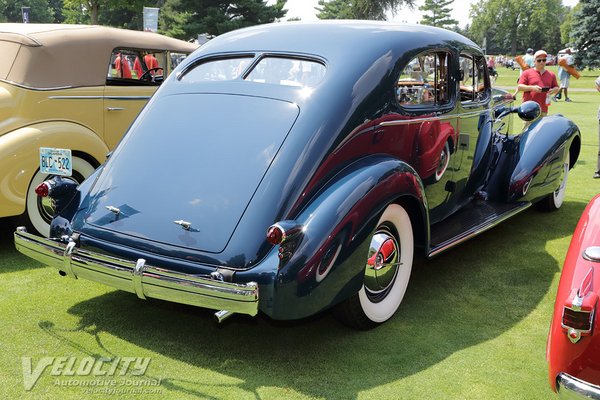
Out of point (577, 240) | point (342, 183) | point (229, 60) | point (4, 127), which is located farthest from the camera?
point (4, 127)

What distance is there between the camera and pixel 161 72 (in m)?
6.71

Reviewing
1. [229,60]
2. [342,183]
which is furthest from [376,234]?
[229,60]

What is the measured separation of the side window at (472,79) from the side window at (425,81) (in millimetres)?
301

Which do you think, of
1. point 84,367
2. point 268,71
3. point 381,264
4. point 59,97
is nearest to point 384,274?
point 381,264

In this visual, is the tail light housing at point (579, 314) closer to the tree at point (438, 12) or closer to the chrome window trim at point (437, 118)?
the chrome window trim at point (437, 118)

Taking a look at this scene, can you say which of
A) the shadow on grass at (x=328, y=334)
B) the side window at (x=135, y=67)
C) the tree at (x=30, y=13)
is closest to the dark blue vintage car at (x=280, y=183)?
the shadow on grass at (x=328, y=334)

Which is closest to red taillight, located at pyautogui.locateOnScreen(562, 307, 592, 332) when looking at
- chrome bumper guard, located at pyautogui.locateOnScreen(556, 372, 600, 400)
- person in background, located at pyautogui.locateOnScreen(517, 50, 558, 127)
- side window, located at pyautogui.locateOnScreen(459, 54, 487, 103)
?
chrome bumper guard, located at pyautogui.locateOnScreen(556, 372, 600, 400)

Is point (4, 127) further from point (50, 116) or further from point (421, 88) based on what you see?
point (421, 88)

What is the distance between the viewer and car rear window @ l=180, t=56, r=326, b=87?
11.9 ft

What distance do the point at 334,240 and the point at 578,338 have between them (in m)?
1.20

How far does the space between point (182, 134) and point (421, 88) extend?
1.75 meters

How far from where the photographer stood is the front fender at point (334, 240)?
2838mm

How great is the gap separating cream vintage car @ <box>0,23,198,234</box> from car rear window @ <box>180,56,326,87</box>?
1.81 metres

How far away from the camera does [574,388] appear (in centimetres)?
212
